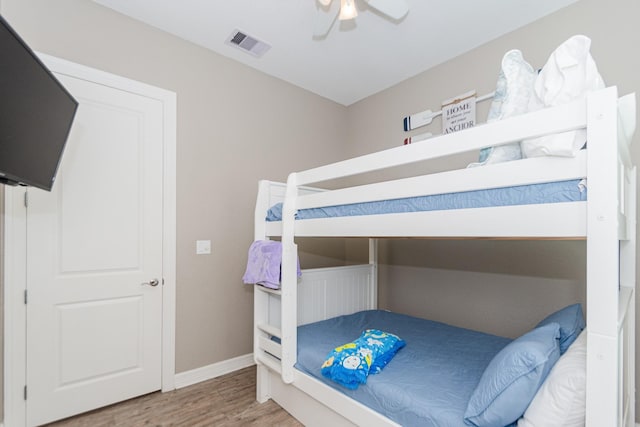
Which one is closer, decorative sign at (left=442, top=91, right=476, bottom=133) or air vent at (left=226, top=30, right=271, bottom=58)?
air vent at (left=226, top=30, right=271, bottom=58)

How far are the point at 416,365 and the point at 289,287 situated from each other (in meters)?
0.82

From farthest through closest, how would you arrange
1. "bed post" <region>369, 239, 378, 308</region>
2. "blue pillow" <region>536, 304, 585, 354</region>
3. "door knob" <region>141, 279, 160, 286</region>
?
"bed post" <region>369, 239, 378, 308</region>, "door knob" <region>141, 279, 160, 286</region>, "blue pillow" <region>536, 304, 585, 354</region>

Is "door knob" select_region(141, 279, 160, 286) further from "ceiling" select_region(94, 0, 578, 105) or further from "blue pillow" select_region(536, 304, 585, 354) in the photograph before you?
"blue pillow" select_region(536, 304, 585, 354)

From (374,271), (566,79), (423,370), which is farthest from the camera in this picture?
(374,271)

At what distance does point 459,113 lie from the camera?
2641 millimetres

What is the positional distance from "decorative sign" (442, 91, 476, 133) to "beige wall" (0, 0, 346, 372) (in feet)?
4.95

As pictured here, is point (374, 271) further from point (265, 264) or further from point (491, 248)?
point (265, 264)

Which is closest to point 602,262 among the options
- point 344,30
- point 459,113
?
point 459,113

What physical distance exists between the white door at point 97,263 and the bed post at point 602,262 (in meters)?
2.41

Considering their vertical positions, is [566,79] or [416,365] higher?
[566,79]

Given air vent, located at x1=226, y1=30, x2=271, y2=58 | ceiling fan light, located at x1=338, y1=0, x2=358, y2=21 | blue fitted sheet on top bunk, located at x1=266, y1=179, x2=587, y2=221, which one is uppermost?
air vent, located at x1=226, y1=30, x2=271, y2=58

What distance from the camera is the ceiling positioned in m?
2.11

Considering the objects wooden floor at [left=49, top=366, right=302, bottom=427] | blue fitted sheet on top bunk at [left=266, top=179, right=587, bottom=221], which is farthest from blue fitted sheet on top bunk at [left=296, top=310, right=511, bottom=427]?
blue fitted sheet on top bunk at [left=266, top=179, right=587, bottom=221]

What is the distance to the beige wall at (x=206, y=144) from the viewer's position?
2088mm
